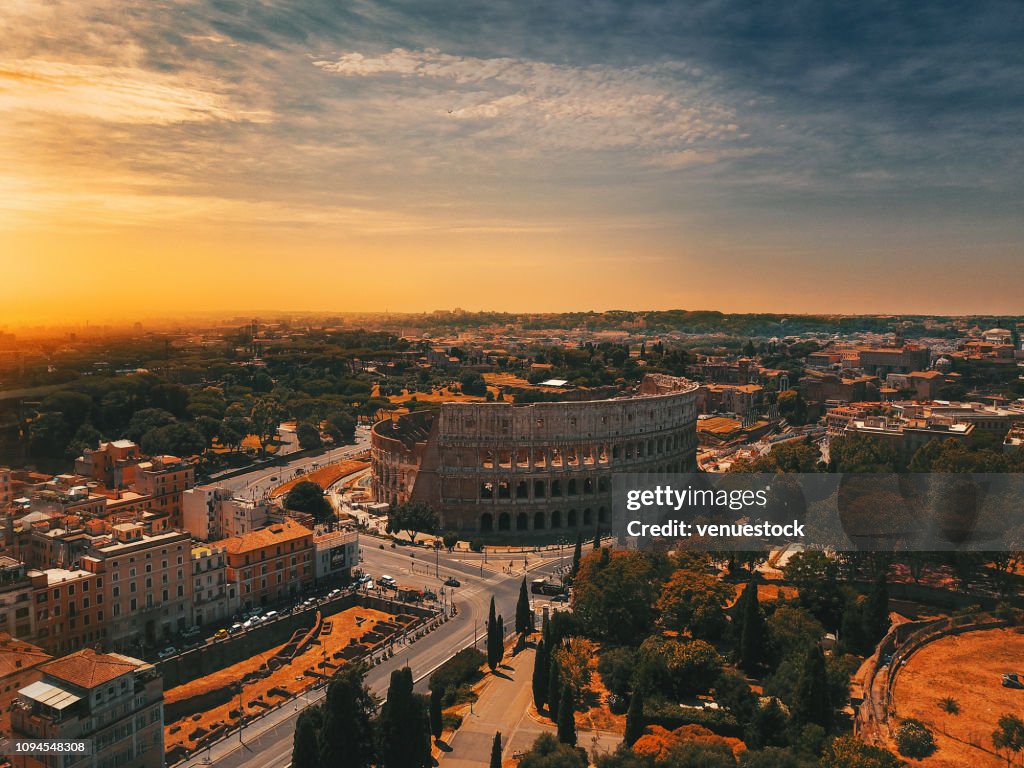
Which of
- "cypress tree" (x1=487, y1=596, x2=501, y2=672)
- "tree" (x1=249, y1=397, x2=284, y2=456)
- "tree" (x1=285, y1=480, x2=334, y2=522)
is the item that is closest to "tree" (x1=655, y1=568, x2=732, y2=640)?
"cypress tree" (x1=487, y1=596, x2=501, y2=672)

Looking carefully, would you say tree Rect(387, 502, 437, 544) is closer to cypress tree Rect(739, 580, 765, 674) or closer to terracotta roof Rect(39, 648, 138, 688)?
terracotta roof Rect(39, 648, 138, 688)

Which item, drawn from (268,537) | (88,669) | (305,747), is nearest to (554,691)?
(305,747)

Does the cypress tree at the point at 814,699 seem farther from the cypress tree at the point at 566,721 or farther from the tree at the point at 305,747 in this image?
the tree at the point at 305,747

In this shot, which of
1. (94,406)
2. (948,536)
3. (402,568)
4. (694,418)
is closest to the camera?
(948,536)

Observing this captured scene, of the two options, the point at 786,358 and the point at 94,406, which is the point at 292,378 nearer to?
the point at 94,406

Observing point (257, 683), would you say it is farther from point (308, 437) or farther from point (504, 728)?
point (308, 437)

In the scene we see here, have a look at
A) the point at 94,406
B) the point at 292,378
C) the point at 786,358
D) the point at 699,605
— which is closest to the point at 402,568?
the point at 699,605

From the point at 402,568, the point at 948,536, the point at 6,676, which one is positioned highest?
the point at 948,536
